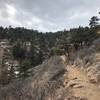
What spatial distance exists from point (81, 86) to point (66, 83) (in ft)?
11.4

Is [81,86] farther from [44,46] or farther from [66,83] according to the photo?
[44,46]

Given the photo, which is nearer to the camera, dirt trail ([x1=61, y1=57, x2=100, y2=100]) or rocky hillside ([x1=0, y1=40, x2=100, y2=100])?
dirt trail ([x1=61, y1=57, x2=100, y2=100])

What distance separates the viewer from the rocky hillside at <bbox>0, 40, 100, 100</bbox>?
38.1 m

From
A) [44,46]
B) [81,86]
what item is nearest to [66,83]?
[81,86]

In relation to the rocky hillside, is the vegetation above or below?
above

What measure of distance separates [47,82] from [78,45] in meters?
26.7

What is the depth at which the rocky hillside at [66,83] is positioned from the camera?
1501 inches

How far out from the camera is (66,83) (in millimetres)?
42438

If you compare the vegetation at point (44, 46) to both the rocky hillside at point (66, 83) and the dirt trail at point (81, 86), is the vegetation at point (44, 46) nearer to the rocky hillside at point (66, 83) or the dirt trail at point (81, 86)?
the rocky hillside at point (66, 83)

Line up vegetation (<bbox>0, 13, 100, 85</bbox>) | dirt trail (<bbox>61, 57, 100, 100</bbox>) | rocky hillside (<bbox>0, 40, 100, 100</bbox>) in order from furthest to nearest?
vegetation (<bbox>0, 13, 100, 85</bbox>) < rocky hillside (<bbox>0, 40, 100, 100</bbox>) < dirt trail (<bbox>61, 57, 100, 100</bbox>)

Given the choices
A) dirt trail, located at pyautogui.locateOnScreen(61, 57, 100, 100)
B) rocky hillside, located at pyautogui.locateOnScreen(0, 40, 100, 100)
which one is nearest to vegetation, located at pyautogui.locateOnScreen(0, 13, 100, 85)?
rocky hillside, located at pyautogui.locateOnScreen(0, 40, 100, 100)

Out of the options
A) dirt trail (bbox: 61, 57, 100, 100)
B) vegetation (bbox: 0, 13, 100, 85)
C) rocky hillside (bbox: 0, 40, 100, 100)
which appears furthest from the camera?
vegetation (bbox: 0, 13, 100, 85)

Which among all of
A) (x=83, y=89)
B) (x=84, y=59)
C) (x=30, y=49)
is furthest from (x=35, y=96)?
(x=30, y=49)

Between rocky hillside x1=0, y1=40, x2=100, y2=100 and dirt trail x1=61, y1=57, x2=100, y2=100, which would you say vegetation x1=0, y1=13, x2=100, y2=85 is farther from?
dirt trail x1=61, y1=57, x2=100, y2=100
